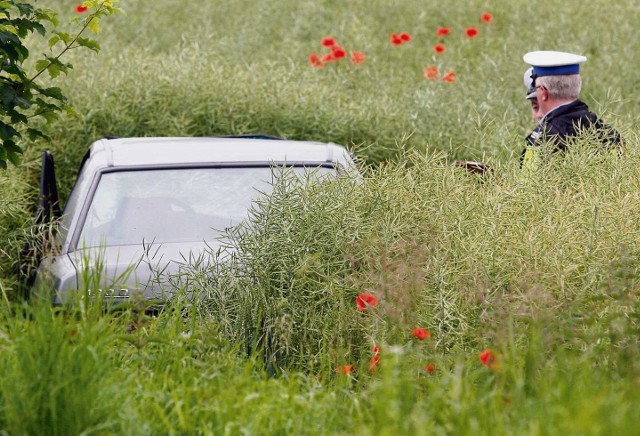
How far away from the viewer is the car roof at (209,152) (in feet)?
20.2

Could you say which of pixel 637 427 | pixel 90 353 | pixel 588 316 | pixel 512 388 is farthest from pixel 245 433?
pixel 588 316

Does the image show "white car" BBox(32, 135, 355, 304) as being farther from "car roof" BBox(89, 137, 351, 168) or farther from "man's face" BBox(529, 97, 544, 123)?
"man's face" BBox(529, 97, 544, 123)

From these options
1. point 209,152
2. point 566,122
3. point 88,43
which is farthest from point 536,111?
point 88,43

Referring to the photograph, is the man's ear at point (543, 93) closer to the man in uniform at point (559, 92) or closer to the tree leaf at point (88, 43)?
the man in uniform at point (559, 92)

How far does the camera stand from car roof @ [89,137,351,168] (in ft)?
20.2

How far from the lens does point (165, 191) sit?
5.98 meters

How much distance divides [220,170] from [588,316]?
8.64 ft

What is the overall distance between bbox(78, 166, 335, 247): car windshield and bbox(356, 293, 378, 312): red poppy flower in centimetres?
128

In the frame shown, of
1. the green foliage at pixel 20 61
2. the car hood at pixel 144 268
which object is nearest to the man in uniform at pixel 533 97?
the car hood at pixel 144 268

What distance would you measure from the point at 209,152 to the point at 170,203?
0.50 metres

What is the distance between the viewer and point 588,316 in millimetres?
4051

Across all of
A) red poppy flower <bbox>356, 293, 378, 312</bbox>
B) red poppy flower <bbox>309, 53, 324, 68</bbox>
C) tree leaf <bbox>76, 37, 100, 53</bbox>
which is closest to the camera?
red poppy flower <bbox>356, 293, 378, 312</bbox>

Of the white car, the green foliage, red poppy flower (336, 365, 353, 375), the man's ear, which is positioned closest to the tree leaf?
the green foliage

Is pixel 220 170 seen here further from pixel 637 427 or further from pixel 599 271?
pixel 637 427
